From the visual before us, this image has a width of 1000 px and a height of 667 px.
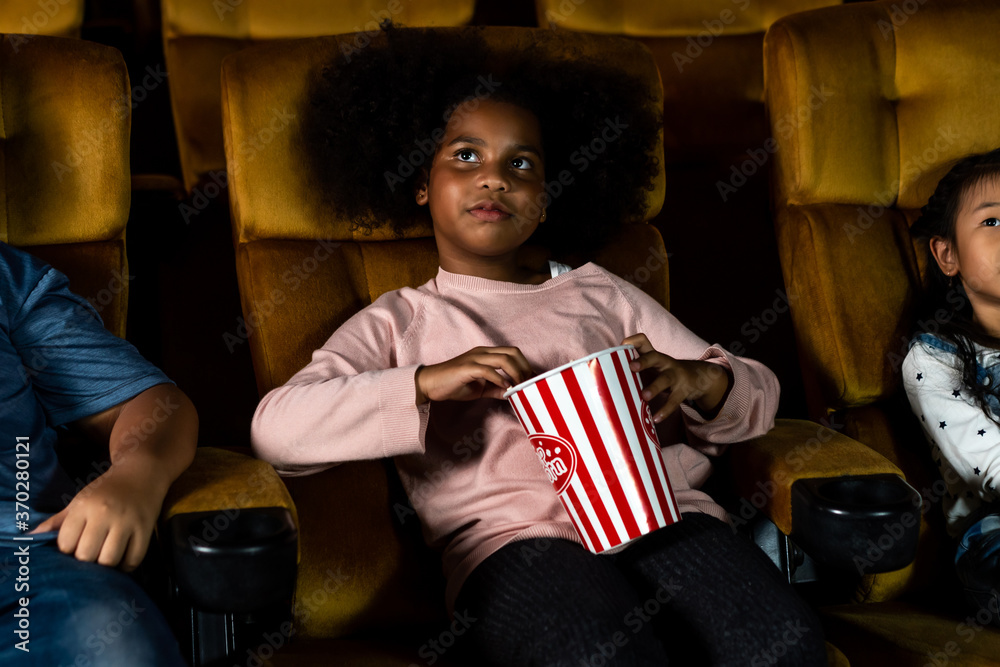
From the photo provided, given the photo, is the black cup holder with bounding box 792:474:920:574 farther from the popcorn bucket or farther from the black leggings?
the popcorn bucket

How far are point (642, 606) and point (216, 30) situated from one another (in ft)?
6.11

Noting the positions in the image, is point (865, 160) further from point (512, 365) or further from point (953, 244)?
point (512, 365)

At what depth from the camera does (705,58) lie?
2604 millimetres

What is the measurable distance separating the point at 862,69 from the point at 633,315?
0.66m

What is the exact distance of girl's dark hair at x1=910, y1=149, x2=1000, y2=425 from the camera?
1438mm

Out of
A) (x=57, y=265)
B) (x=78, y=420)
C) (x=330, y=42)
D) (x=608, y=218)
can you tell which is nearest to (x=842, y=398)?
(x=608, y=218)

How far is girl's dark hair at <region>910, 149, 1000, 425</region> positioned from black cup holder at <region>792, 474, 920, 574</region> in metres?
0.45

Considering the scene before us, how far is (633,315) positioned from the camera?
4.47 ft

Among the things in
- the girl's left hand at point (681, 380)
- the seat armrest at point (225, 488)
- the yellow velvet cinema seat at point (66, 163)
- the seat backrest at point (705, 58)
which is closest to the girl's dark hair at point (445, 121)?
the yellow velvet cinema seat at point (66, 163)

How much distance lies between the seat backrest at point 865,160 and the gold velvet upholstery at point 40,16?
1.63 m

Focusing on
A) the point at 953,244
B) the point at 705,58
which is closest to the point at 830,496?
the point at 953,244

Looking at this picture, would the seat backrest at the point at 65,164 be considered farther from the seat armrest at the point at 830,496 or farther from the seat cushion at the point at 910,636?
the seat cushion at the point at 910,636

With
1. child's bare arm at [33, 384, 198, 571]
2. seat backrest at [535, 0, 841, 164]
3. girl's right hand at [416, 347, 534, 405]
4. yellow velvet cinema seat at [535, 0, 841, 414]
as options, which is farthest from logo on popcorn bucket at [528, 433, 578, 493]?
seat backrest at [535, 0, 841, 164]

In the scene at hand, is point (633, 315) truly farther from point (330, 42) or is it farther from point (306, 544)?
point (330, 42)
